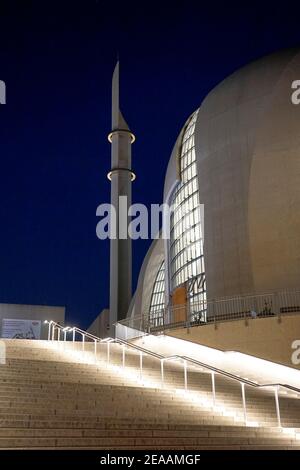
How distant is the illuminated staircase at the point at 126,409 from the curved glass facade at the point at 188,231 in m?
14.7

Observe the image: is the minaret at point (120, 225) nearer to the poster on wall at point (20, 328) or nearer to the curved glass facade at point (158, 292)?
the poster on wall at point (20, 328)

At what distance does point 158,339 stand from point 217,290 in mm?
6461

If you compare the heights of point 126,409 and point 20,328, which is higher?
point 20,328

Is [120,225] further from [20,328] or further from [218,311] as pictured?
[218,311]

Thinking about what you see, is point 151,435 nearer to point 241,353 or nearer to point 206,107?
point 241,353

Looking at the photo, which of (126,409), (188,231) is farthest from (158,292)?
(126,409)

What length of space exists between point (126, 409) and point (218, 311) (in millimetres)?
12893

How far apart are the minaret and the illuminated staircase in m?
24.5

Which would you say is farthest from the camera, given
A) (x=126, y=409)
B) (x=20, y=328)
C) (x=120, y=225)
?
(x=120, y=225)

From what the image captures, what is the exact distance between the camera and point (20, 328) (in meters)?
34.7

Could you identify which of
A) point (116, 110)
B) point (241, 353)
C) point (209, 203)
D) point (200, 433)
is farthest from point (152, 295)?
point (200, 433)

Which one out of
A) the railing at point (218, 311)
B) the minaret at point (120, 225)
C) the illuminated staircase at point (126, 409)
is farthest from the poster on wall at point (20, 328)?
the illuminated staircase at point (126, 409)

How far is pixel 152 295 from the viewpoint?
4862 centimetres

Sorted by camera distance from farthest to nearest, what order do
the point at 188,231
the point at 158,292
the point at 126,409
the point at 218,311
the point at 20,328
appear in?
the point at 158,292 < the point at 20,328 < the point at 188,231 < the point at 218,311 < the point at 126,409
